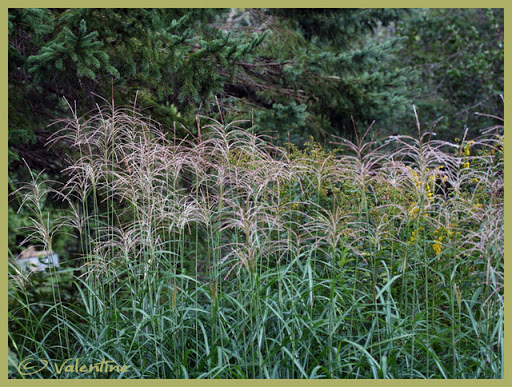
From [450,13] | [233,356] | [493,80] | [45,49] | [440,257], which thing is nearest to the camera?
[233,356]

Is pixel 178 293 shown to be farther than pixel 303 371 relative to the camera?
Yes

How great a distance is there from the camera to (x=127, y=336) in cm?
346

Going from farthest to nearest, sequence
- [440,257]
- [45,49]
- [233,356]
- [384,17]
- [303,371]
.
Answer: [384,17] → [45,49] → [440,257] → [233,356] → [303,371]

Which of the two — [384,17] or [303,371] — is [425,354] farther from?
[384,17]

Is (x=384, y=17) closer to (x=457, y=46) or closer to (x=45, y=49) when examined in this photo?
(x=457, y=46)

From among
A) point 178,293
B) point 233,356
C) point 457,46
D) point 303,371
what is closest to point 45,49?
point 178,293

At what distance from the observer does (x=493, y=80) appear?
1093 cm

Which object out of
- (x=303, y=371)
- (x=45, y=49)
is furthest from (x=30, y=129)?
(x=303, y=371)

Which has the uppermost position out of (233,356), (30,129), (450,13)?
(450,13)

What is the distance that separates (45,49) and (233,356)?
10.0 feet

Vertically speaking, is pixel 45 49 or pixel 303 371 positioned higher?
pixel 45 49

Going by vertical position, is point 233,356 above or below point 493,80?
below

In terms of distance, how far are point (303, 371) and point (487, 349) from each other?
1.02 meters

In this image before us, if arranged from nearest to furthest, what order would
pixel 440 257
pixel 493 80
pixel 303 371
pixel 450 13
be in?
pixel 303 371
pixel 440 257
pixel 493 80
pixel 450 13
